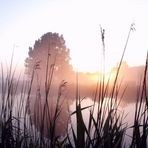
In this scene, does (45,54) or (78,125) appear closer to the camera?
(78,125)

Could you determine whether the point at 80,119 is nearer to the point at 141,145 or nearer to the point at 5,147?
the point at 141,145

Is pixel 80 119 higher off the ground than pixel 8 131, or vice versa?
pixel 80 119

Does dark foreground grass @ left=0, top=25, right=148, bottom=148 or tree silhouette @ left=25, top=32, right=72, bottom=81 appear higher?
tree silhouette @ left=25, top=32, right=72, bottom=81

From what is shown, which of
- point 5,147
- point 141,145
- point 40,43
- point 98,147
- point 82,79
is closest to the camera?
point 98,147

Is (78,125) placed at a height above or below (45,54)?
below

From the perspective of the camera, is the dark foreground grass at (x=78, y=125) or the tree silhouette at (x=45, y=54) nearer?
the dark foreground grass at (x=78, y=125)

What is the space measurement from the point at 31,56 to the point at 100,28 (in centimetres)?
4505

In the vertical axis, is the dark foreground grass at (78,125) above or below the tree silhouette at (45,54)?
below

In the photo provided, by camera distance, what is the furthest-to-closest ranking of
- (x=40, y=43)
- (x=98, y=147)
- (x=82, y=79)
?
(x=82, y=79) → (x=40, y=43) → (x=98, y=147)

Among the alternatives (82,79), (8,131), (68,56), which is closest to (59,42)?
(68,56)

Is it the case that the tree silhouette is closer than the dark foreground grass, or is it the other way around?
the dark foreground grass

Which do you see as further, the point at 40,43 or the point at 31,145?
the point at 40,43

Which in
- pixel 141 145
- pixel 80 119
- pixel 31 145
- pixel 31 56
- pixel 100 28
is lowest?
pixel 31 145

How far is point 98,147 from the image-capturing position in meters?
1.70
